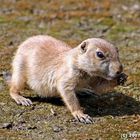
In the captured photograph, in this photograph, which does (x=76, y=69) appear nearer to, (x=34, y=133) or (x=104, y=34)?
(x=34, y=133)

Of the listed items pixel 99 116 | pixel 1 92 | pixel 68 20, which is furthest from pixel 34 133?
pixel 68 20

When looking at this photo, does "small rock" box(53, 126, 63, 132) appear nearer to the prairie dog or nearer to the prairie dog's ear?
→ the prairie dog

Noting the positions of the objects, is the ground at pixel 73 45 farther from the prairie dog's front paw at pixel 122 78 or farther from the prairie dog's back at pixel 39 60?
the prairie dog's front paw at pixel 122 78

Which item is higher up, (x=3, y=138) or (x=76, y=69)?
(x=76, y=69)

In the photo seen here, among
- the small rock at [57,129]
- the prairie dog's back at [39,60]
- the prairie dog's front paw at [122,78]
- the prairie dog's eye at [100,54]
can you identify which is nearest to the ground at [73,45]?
the small rock at [57,129]

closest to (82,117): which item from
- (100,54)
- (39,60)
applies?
(100,54)
